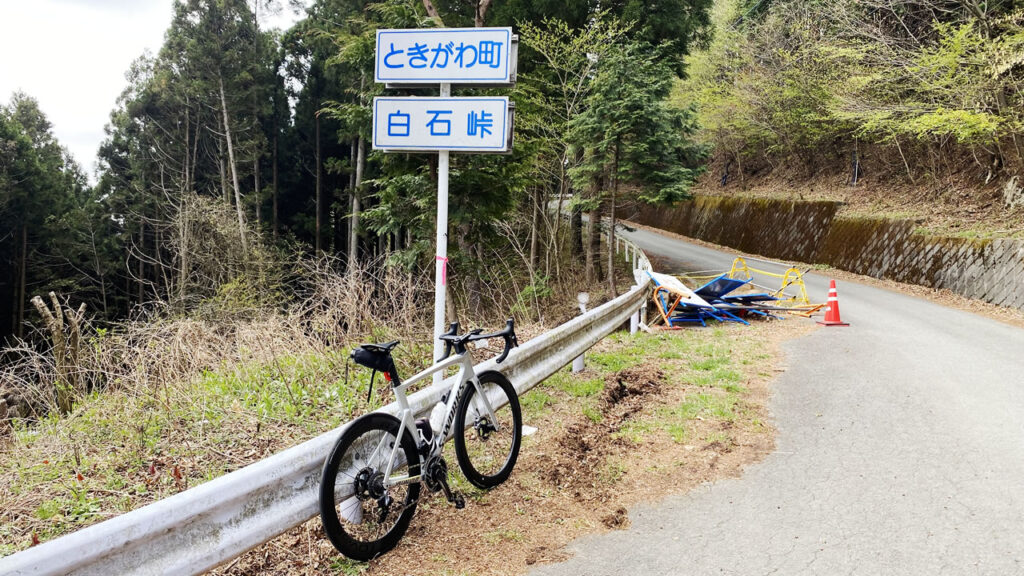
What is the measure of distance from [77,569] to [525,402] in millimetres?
4176

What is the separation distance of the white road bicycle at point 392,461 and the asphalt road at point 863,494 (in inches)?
32.9

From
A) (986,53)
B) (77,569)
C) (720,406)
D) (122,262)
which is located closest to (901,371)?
(720,406)

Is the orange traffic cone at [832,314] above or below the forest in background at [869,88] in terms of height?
below

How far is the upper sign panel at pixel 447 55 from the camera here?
17.3 ft

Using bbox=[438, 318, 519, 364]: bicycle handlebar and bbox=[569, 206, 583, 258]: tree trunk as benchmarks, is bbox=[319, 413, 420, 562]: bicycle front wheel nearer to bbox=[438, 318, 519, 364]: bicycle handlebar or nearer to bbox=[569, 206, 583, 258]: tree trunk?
bbox=[438, 318, 519, 364]: bicycle handlebar

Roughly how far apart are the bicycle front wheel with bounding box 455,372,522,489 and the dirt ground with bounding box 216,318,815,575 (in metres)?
0.13

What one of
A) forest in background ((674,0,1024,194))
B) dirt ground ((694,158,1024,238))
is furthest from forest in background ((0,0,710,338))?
dirt ground ((694,158,1024,238))

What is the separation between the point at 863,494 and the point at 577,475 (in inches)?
73.7

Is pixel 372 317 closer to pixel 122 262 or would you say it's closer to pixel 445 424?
pixel 445 424

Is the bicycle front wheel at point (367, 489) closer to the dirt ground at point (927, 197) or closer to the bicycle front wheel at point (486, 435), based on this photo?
the bicycle front wheel at point (486, 435)

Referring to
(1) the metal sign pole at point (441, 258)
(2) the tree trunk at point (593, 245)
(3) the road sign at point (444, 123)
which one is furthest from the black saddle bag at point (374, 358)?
(2) the tree trunk at point (593, 245)

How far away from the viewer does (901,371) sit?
24.5ft

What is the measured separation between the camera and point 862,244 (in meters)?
20.6

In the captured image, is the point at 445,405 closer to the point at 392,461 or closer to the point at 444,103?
the point at 392,461
